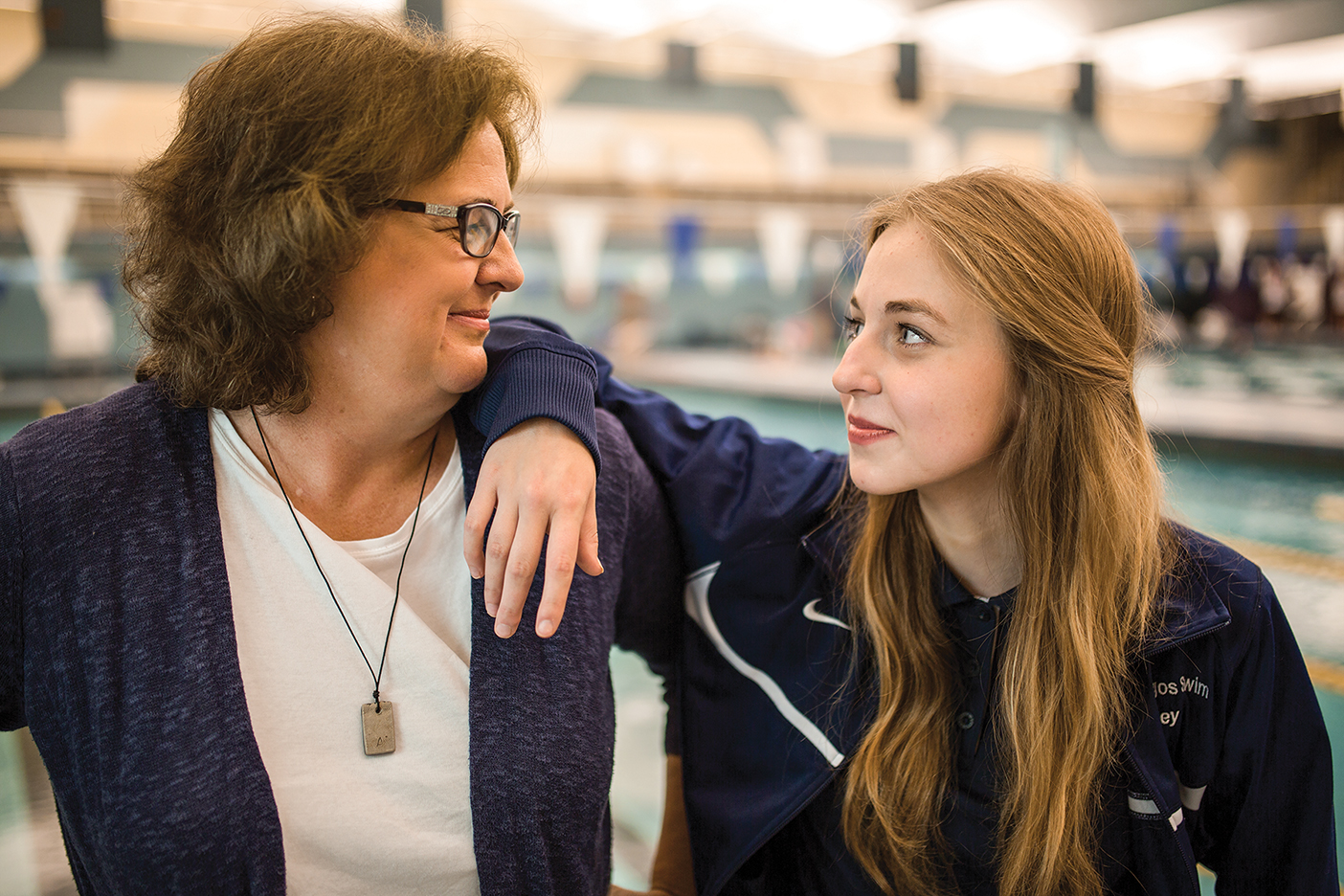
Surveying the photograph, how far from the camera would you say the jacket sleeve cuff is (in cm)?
95

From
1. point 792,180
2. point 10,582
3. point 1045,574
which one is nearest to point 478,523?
point 10,582

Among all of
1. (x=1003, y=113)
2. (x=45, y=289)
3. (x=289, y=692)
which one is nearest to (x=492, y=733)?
(x=289, y=692)

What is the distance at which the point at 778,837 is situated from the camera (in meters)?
1.21

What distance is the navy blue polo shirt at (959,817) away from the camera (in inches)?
43.1

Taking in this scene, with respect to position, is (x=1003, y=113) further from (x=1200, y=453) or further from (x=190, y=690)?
(x=190, y=690)

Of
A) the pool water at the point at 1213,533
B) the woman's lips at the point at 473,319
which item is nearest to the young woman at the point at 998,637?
the pool water at the point at 1213,533

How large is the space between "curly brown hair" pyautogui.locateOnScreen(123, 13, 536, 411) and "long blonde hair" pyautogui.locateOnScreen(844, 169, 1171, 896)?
0.61 meters

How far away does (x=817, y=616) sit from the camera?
1226 mm

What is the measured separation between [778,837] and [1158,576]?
1.94 feet

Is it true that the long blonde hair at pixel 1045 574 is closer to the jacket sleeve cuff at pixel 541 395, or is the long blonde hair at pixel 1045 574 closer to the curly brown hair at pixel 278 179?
the jacket sleeve cuff at pixel 541 395

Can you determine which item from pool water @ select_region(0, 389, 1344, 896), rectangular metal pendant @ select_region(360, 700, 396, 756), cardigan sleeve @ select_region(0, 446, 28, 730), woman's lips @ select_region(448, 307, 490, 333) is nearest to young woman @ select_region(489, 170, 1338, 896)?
pool water @ select_region(0, 389, 1344, 896)

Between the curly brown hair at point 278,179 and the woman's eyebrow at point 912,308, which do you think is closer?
the curly brown hair at point 278,179

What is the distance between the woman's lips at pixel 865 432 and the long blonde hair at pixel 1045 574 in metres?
0.16

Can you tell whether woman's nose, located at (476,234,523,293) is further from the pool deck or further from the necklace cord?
the pool deck
